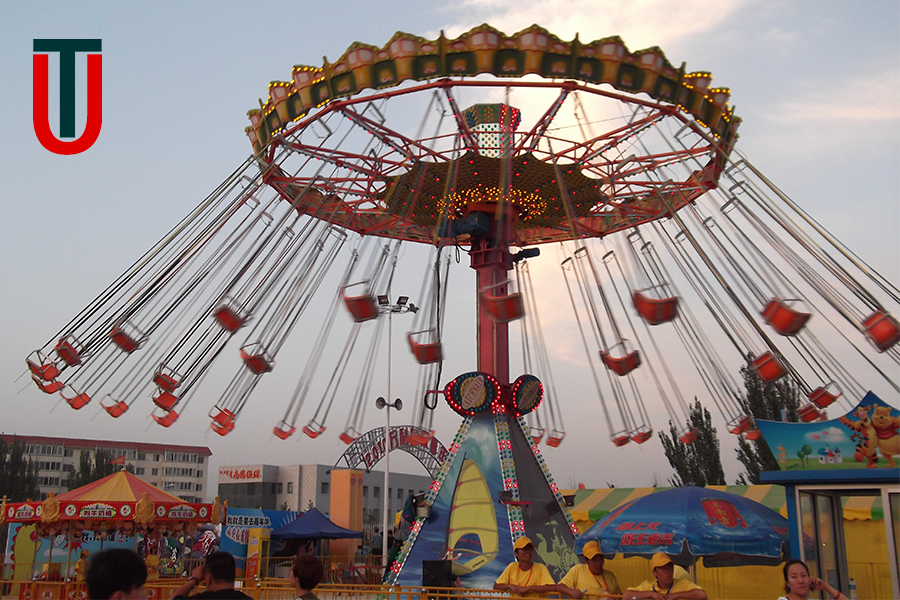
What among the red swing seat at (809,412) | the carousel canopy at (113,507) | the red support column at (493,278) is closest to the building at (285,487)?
the carousel canopy at (113,507)

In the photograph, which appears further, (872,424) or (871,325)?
(871,325)

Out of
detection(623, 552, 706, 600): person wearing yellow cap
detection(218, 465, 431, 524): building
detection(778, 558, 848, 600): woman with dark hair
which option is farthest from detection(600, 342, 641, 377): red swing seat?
detection(218, 465, 431, 524): building

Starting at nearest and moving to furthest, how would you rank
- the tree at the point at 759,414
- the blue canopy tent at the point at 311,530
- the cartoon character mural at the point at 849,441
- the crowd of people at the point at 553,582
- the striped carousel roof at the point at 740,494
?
the crowd of people at the point at 553,582
the cartoon character mural at the point at 849,441
the striped carousel roof at the point at 740,494
the blue canopy tent at the point at 311,530
the tree at the point at 759,414

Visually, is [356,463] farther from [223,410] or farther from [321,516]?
[223,410]

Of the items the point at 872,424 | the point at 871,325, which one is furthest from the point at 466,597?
the point at 871,325

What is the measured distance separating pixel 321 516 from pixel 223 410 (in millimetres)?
12153

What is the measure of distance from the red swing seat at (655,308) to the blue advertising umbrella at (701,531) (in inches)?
96.7

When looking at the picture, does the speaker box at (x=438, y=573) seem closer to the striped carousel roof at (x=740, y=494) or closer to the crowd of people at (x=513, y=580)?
the striped carousel roof at (x=740, y=494)

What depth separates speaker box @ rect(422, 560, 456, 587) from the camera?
12891 mm

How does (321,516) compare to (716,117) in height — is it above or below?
below

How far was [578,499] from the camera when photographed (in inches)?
875

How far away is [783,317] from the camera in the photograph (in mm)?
9891

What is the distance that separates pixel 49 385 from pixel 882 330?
40.3 feet

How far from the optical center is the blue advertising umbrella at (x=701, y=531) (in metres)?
9.91
